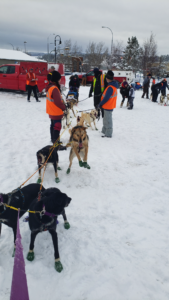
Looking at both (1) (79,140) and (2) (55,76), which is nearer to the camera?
(1) (79,140)

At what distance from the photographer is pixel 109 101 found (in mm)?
5586

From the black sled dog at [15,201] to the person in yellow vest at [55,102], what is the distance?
216 cm

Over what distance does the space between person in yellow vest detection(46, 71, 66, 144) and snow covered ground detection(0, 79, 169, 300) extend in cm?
82

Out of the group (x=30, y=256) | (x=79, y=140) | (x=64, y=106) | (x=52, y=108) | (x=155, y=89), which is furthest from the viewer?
(x=155, y=89)

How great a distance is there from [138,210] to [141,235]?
51 cm

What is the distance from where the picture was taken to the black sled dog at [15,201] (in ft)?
6.36

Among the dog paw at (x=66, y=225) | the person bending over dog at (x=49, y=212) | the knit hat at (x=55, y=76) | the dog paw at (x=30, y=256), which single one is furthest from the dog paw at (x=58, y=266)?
the knit hat at (x=55, y=76)

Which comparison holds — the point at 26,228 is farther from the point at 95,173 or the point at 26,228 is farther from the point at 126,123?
the point at 126,123

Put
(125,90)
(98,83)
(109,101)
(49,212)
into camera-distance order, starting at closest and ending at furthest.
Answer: (49,212) → (109,101) → (98,83) → (125,90)

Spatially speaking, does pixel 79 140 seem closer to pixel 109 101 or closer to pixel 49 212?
pixel 49 212

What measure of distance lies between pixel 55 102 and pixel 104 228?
2735 millimetres

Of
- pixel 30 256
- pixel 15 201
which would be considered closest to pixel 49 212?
pixel 15 201

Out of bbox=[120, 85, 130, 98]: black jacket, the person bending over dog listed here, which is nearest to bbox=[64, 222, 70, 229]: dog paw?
the person bending over dog

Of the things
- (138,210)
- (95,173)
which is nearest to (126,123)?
(95,173)
